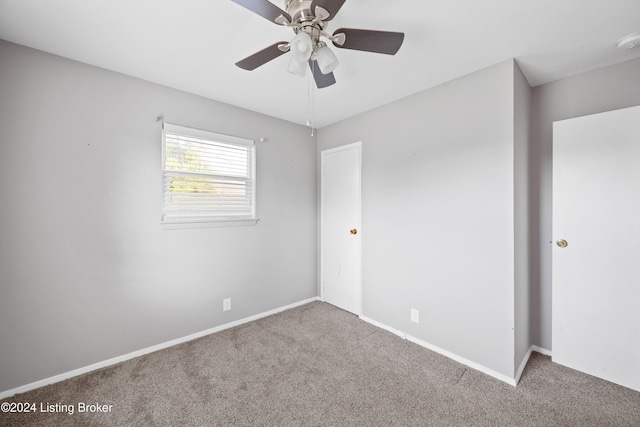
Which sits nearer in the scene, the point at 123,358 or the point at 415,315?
the point at 123,358

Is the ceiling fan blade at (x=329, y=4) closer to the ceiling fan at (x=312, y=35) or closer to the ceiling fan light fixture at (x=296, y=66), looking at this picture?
the ceiling fan at (x=312, y=35)

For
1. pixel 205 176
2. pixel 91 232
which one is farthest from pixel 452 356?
pixel 91 232

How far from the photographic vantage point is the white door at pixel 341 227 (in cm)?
315

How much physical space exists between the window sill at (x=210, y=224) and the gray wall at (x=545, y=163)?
281 centimetres

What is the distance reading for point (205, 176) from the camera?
105 inches

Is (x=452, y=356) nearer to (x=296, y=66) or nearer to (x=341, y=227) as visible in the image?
(x=341, y=227)

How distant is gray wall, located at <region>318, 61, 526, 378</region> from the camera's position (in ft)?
6.58

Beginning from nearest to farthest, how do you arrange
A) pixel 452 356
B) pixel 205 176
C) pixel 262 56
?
pixel 262 56, pixel 452 356, pixel 205 176

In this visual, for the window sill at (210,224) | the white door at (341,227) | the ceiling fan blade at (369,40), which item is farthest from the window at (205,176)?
the ceiling fan blade at (369,40)

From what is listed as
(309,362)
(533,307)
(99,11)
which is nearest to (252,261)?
(309,362)

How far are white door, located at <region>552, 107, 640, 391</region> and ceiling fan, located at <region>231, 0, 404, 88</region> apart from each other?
1.86 meters

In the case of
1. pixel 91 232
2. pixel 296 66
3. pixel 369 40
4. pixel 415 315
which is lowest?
pixel 415 315

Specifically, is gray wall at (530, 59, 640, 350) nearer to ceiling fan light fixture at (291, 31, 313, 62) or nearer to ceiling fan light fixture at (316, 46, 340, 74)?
ceiling fan light fixture at (316, 46, 340, 74)

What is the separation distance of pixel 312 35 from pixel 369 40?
0.99ft
